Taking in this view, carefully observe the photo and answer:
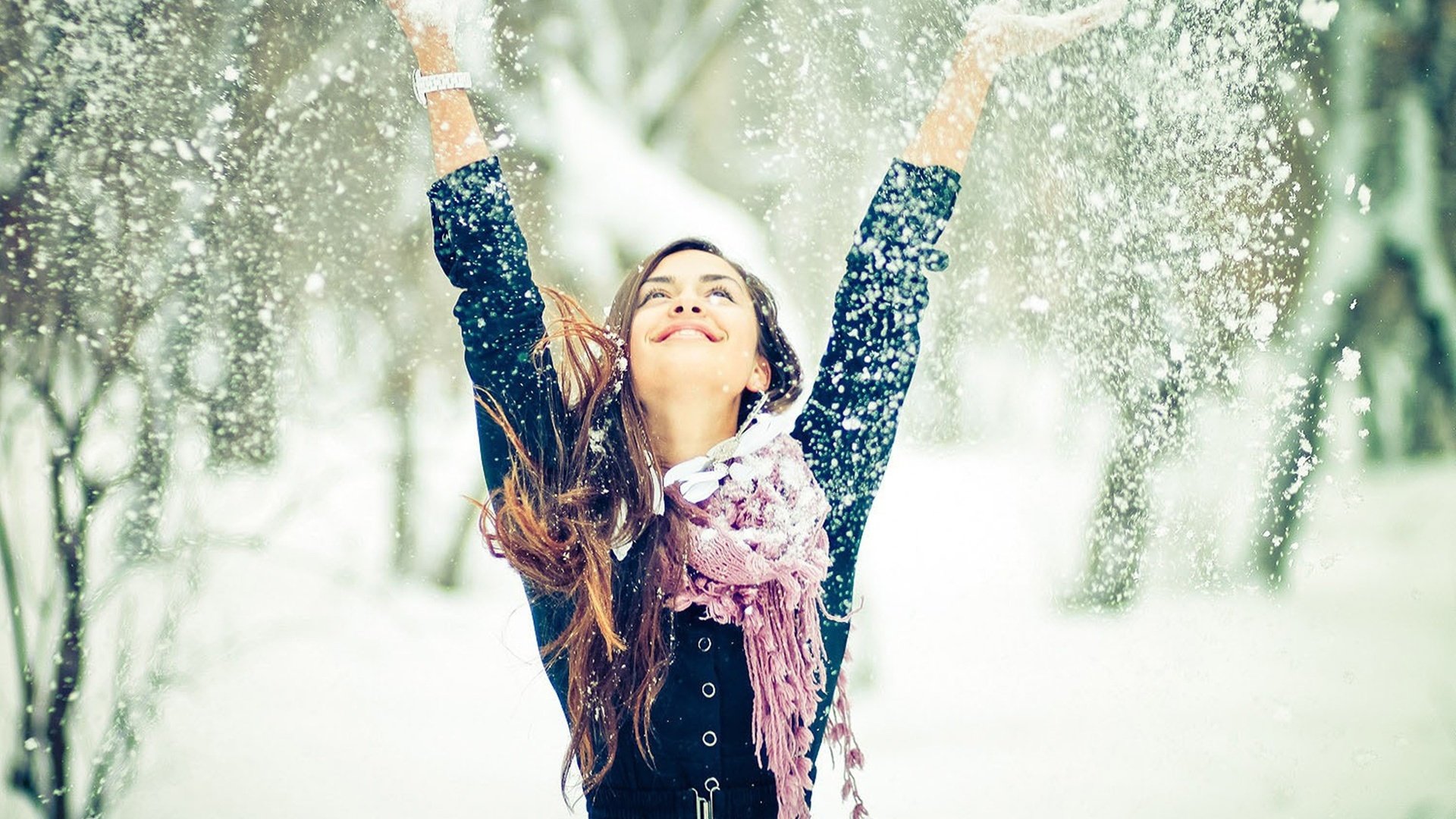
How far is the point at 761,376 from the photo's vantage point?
102 cm

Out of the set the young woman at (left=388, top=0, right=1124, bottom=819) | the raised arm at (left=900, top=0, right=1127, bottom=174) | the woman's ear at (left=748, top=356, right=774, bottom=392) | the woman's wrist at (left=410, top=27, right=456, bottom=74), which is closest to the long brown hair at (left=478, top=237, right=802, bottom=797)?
the young woman at (left=388, top=0, right=1124, bottom=819)

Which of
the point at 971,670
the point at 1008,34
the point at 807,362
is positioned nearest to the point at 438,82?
the point at 1008,34

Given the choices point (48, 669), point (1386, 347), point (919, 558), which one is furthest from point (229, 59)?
point (1386, 347)

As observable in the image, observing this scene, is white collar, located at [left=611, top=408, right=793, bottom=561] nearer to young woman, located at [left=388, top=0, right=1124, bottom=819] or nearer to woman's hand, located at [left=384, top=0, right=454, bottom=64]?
young woman, located at [left=388, top=0, right=1124, bottom=819]

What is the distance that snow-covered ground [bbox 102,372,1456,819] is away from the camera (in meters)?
1.35

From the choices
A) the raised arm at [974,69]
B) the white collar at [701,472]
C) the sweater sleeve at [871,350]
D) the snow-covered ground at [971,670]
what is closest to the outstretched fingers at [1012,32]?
the raised arm at [974,69]

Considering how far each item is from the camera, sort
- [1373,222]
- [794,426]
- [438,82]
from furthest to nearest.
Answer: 1. [1373,222]
2. [794,426]
3. [438,82]

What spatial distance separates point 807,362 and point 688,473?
0.63 meters

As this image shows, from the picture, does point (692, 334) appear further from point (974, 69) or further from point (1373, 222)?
point (1373, 222)

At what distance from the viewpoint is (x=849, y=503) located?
955 millimetres

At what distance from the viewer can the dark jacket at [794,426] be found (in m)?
0.87

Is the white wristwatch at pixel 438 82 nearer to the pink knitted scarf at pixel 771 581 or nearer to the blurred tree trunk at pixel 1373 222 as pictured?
the pink knitted scarf at pixel 771 581

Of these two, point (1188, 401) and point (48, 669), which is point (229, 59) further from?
point (1188, 401)

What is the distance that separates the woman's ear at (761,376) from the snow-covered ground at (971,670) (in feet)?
1.79
